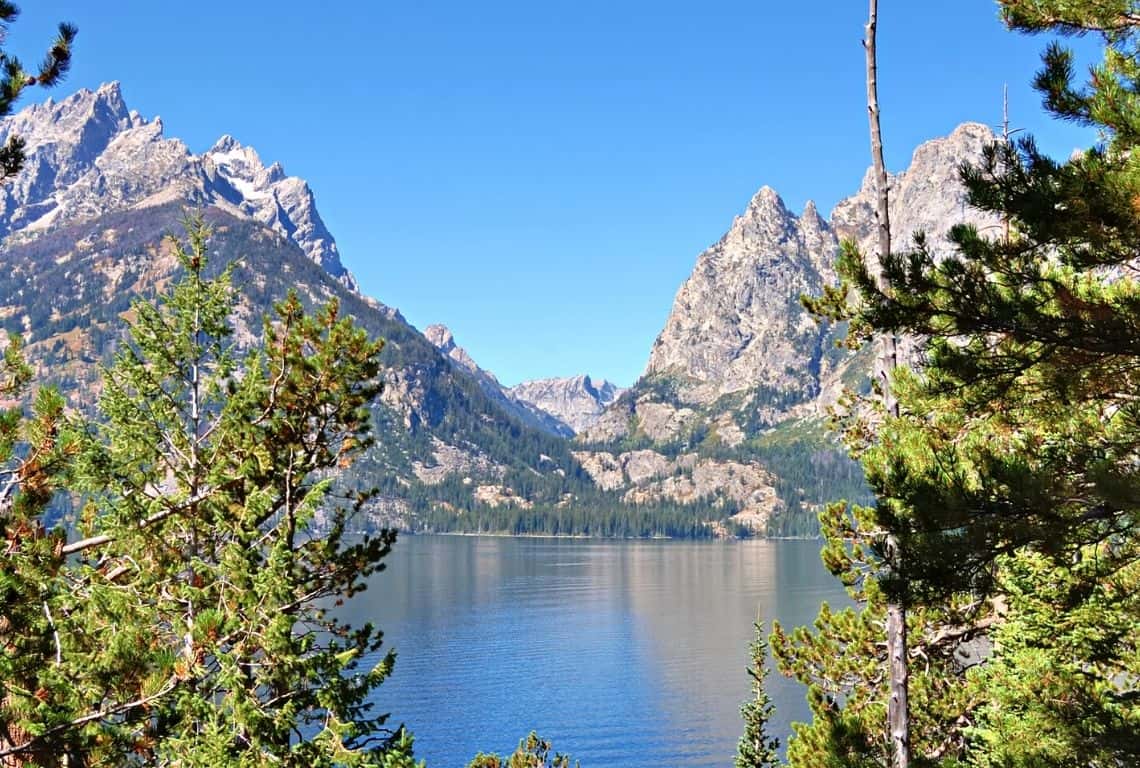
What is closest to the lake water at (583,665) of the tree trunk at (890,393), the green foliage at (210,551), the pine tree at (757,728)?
the pine tree at (757,728)

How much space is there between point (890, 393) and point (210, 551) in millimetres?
12359

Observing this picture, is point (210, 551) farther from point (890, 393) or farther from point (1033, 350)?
point (1033, 350)

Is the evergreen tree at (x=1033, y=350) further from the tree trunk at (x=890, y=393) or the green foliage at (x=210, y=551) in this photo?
the green foliage at (x=210, y=551)

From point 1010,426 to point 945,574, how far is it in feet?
12.1

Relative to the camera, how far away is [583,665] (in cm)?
9506

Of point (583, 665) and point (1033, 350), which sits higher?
point (1033, 350)

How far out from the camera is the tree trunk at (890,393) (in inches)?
515

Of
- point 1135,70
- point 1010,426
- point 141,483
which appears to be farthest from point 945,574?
point 141,483

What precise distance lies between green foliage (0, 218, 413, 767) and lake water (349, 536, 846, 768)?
5025 centimetres

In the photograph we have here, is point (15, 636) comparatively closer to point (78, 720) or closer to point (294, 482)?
point (78, 720)

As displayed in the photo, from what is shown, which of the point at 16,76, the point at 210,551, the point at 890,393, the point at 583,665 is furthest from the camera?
the point at 583,665

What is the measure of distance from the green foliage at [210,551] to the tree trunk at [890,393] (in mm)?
8458

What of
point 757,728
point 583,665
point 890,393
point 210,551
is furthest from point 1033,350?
point 583,665

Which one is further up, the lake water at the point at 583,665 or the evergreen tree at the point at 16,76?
the evergreen tree at the point at 16,76
